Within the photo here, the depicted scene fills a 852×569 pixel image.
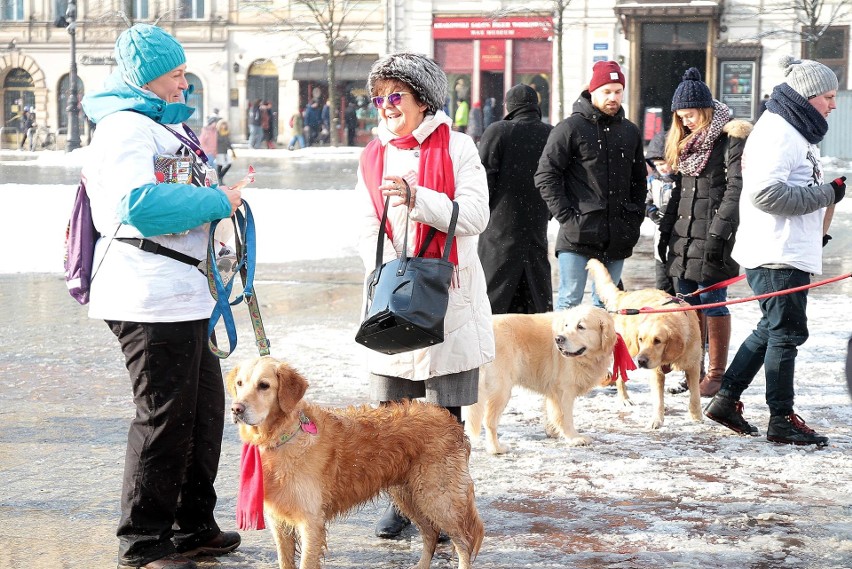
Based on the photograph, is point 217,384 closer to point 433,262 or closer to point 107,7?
point 433,262

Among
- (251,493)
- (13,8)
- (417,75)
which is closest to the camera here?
(251,493)

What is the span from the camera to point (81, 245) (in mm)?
3932

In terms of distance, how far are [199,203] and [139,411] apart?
821mm

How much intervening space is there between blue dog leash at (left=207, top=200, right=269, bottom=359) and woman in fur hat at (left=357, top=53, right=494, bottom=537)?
45 cm

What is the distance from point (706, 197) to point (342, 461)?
12.3ft

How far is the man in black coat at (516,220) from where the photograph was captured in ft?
22.7

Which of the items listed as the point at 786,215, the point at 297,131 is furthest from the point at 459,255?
the point at 297,131

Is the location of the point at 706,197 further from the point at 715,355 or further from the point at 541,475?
the point at 541,475

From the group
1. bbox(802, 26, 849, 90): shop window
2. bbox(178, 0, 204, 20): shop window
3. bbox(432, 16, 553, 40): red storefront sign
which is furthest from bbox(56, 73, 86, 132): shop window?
bbox(802, 26, 849, 90): shop window

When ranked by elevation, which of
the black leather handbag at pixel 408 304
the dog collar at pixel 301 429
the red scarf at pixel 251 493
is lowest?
the red scarf at pixel 251 493

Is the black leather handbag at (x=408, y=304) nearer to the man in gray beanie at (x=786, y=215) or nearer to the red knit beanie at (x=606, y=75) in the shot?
the man in gray beanie at (x=786, y=215)

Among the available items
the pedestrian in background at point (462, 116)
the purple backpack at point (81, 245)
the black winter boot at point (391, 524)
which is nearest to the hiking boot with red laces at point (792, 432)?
the black winter boot at point (391, 524)

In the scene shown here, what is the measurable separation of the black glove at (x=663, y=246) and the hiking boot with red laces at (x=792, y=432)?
5.39ft

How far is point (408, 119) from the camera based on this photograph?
4.11 metres
